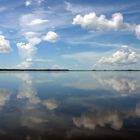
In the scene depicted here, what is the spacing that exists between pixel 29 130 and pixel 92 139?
12.9 feet

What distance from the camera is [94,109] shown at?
80.6 ft

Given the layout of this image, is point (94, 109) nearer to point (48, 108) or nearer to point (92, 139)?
point (48, 108)

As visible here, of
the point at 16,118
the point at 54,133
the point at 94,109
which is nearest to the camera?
the point at 54,133

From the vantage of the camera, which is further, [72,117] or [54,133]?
[72,117]

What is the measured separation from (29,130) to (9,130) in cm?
113

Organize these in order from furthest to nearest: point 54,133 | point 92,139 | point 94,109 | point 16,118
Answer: point 94,109 → point 16,118 → point 54,133 → point 92,139

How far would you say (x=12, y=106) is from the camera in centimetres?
2559

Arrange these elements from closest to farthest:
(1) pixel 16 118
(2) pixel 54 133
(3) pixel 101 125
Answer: (2) pixel 54 133 → (3) pixel 101 125 → (1) pixel 16 118

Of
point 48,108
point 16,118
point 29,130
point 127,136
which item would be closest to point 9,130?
point 29,130

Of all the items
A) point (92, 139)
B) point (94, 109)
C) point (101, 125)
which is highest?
point (94, 109)

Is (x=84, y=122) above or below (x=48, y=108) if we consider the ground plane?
below

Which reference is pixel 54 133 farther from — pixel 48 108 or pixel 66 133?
pixel 48 108

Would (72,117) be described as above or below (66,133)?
above

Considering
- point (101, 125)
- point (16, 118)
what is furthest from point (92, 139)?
point (16, 118)
